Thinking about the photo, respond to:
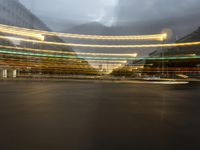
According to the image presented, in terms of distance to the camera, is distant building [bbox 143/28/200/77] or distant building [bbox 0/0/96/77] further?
distant building [bbox 143/28/200/77]

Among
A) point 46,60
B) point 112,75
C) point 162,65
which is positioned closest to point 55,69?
point 46,60

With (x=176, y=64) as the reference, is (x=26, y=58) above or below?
above

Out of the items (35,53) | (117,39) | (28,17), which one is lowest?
(35,53)

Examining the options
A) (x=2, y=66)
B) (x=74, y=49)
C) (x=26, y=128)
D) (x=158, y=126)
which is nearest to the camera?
(x=26, y=128)

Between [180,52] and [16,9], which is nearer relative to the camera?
[16,9]

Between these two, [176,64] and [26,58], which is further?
[176,64]

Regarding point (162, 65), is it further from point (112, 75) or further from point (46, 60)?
point (46, 60)

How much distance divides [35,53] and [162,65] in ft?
70.1

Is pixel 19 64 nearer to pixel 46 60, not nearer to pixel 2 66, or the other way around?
pixel 2 66

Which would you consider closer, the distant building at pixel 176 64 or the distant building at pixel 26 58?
the distant building at pixel 26 58

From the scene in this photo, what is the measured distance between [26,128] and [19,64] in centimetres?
2227

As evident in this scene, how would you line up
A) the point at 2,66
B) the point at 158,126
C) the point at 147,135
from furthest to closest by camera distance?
the point at 2,66
the point at 158,126
the point at 147,135

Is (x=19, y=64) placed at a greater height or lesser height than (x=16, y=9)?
lesser

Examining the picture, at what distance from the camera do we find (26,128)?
8.48 ft
